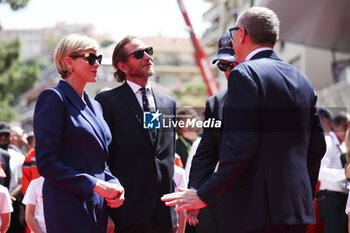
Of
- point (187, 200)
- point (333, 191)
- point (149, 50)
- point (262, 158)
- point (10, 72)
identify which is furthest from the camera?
point (10, 72)

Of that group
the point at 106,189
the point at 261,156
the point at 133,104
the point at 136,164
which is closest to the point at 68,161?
the point at 106,189

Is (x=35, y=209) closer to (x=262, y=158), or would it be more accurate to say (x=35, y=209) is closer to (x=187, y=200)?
(x=187, y=200)

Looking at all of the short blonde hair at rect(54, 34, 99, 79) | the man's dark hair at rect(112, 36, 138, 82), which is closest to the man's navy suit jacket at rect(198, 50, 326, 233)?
the short blonde hair at rect(54, 34, 99, 79)

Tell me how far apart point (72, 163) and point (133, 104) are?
0.96 meters

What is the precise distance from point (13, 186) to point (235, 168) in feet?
18.4

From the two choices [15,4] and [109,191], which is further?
[15,4]

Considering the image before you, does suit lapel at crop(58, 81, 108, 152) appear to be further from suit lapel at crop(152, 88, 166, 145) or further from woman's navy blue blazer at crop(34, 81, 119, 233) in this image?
suit lapel at crop(152, 88, 166, 145)

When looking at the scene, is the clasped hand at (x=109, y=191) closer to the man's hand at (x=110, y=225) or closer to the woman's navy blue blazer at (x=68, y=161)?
the woman's navy blue blazer at (x=68, y=161)

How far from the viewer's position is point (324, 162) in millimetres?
7098

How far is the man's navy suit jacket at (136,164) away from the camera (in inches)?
162

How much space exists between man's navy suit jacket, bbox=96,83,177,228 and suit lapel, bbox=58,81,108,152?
44 cm

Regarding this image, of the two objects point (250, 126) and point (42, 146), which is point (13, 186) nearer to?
point (42, 146)
